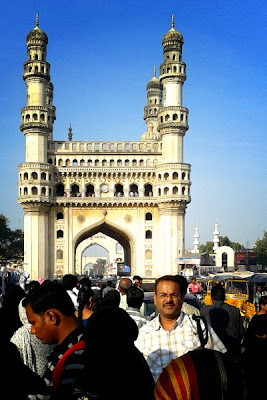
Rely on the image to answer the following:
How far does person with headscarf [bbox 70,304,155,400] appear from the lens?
8.86ft

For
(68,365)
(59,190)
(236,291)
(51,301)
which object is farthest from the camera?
Answer: (59,190)

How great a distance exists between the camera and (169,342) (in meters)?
4.57

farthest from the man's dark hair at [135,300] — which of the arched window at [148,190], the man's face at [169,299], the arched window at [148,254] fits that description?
the arched window at [148,190]

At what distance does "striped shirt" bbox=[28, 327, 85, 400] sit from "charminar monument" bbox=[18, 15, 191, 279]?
37.9 metres

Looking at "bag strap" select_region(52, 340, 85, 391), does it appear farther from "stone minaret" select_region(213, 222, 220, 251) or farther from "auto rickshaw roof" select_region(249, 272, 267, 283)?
"stone minaret" select_region(213, 222, 220, 251)

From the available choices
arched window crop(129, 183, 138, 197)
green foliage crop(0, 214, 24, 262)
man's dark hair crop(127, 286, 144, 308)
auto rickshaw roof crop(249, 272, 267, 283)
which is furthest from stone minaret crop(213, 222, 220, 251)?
man's dark hair crop(127, 286, 144, 308)

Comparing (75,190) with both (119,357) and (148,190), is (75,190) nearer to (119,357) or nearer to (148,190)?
(148,190)

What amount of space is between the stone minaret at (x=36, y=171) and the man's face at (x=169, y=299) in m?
37.1

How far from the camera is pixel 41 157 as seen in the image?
4256 centimetres

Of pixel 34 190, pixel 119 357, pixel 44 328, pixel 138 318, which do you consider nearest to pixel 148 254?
pixel 34 190

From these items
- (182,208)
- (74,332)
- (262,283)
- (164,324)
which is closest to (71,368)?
(74,332)

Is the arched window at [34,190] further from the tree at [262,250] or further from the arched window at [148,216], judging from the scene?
the tree at [262,250]

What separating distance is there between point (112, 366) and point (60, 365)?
0.66 meters

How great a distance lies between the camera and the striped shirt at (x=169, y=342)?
4.50 metres
